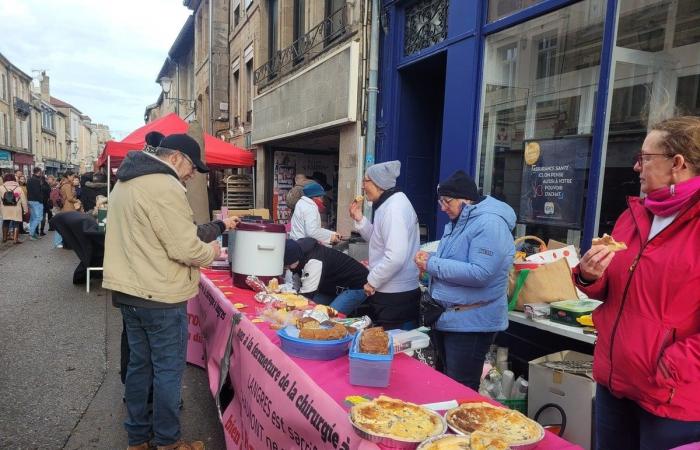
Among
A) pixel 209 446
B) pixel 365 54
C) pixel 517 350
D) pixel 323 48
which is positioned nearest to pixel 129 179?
pixel 209 446

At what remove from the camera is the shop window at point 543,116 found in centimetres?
418

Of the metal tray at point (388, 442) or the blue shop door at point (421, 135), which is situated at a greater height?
the blue shop door at point (421, 135)

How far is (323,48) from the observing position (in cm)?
846

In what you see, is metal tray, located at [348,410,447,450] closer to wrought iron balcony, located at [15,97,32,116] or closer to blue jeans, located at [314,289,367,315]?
blue jeans, located at [314,289,367,315]

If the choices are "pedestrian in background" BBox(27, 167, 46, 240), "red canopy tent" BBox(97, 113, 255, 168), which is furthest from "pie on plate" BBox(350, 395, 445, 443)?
"pedestrian in background" BBox(27, 167, 46, 240)

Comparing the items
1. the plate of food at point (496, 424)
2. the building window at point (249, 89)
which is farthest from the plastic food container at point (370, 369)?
the building window at point (249, 89)

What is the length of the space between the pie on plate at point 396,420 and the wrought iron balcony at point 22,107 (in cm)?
4837

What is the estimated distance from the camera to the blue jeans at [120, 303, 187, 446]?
2.59 m

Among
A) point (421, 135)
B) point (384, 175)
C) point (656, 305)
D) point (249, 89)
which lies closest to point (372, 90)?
point (421, 135)

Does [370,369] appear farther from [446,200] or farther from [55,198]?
[55,198]

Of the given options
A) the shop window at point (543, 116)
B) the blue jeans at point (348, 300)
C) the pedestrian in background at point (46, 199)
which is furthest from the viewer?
the pedestrian in background at point (46, 199)

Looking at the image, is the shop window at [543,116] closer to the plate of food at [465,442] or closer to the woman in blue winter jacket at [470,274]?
the woman in blue winter jacket at [470,274]

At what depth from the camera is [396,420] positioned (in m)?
1.59

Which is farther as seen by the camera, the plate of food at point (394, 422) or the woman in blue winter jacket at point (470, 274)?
the woman in blue winter jacket at point (470, 274)
